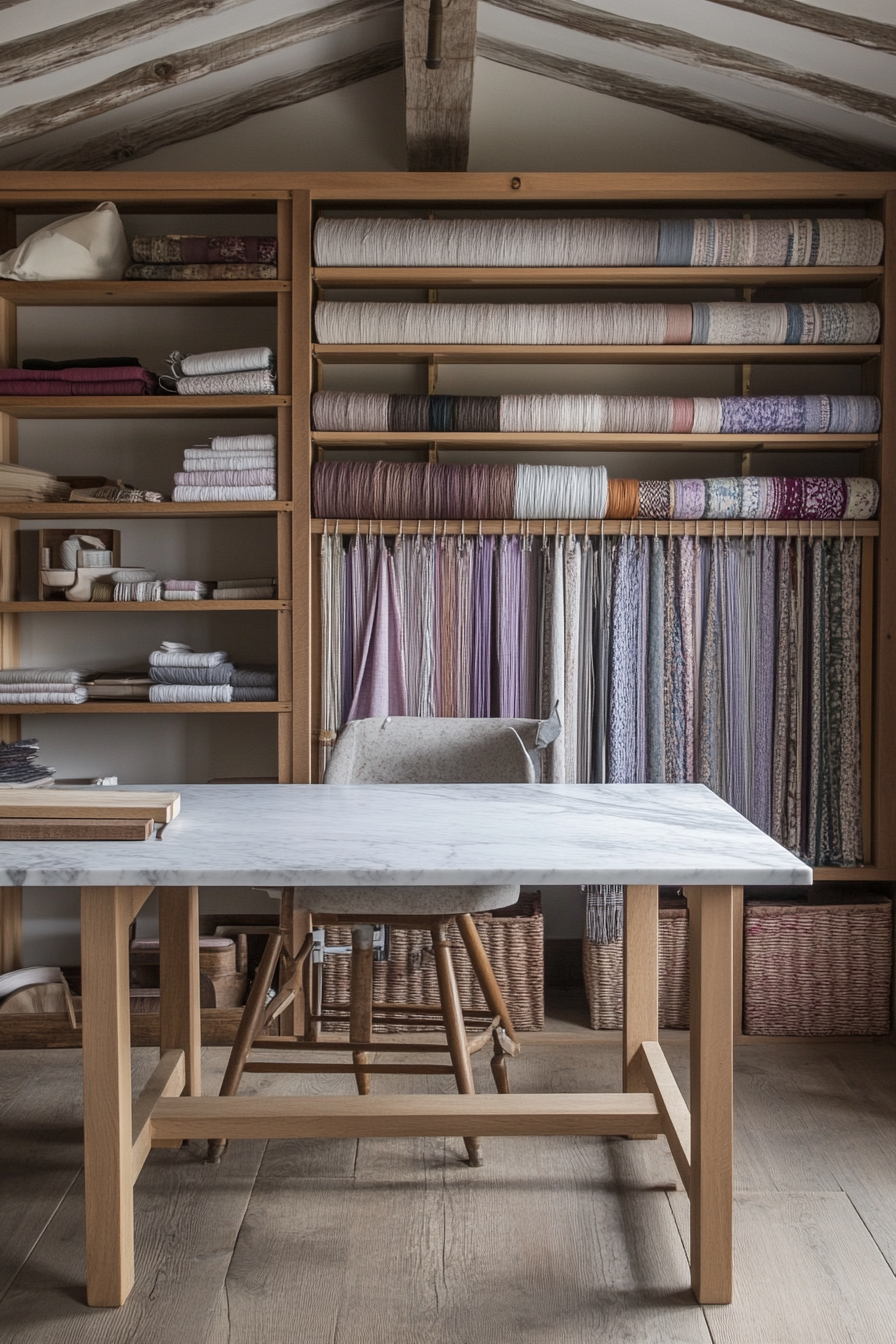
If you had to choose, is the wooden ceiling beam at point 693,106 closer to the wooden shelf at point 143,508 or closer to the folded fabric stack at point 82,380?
the folded fabric stack at point 82,380

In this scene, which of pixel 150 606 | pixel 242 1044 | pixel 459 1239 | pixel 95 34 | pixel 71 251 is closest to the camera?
pixel 459 1239

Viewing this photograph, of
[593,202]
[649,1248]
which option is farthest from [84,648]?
[649,1248]

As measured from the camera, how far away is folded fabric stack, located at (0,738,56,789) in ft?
10.2

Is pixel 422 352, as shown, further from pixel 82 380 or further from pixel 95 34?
pixel 95 34

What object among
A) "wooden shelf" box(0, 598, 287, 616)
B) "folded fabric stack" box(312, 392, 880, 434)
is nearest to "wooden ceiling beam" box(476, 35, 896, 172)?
"folded fabric stack" box(312, 392, 880, 434)

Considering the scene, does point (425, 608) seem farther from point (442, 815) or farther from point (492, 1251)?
point (492, 1251)

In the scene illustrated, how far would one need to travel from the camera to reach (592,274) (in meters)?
3.19

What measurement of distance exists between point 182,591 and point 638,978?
67.1 inches

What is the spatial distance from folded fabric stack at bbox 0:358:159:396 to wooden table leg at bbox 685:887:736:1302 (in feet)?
7.44

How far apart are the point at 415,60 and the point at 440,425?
3.07 ft

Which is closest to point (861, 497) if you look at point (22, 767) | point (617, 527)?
point (617, 527)

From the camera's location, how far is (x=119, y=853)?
184 centimetres

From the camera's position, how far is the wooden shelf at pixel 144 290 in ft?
10.6

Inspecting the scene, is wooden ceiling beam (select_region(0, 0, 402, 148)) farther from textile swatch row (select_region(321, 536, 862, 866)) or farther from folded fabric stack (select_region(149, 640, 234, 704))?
folded fabric stack (select_region(149, 640, 234, 704))
